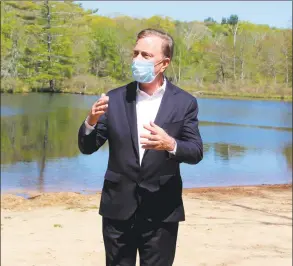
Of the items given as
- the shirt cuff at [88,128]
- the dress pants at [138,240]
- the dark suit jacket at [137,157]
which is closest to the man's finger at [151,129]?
the dark suit jacket at [137,157]

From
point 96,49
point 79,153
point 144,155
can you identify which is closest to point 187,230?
point 144,155

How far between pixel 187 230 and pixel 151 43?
374cm

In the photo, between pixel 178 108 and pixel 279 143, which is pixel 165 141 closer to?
pixel 178 108

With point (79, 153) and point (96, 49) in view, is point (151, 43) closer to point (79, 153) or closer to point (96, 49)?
point (79, 153)

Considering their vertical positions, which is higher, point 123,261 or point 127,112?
point 127,112

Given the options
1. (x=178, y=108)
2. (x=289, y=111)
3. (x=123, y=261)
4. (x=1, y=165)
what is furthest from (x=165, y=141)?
(x=289, y=111)

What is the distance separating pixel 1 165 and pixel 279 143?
10130mm

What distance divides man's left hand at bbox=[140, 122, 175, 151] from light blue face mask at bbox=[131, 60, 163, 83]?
0.56ft

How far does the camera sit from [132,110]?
191 centimetres

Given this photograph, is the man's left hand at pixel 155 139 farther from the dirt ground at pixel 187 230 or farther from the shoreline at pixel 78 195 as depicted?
the shoreline at pixel 78 195

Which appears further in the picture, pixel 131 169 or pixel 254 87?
pixel 254 87

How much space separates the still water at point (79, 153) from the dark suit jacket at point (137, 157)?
7.39 metres

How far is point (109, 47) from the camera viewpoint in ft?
40.1

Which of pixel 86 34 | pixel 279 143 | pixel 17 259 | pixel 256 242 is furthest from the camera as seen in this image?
pixel 279 143
